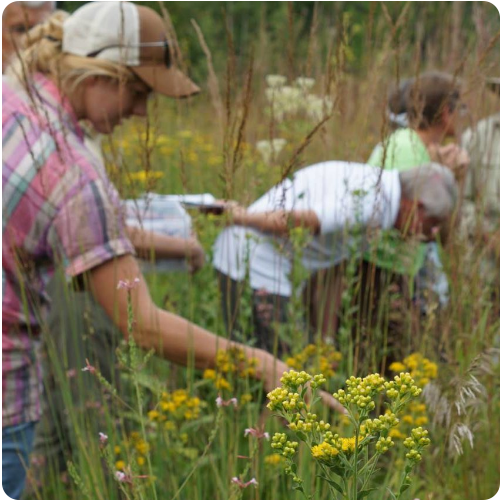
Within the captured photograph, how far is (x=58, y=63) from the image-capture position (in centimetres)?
193

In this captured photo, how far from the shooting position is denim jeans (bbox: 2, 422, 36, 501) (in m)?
1.92

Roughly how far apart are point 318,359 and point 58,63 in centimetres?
85

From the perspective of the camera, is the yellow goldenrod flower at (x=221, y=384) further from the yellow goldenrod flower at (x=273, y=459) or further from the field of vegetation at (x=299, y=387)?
the yellow goldenrod flower at (x=273, y=459)

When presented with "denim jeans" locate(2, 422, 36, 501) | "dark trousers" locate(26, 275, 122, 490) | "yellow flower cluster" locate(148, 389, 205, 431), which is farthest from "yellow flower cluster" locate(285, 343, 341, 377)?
"denim jeans" locate(2, 422, 36, 501)

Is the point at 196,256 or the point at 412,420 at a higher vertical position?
the point at 196,256

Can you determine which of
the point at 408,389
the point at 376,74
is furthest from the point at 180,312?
the point at 408,389

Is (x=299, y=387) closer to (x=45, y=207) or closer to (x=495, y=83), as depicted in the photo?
(x=45, y=207)

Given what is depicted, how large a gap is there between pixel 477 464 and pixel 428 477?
13 centimetres

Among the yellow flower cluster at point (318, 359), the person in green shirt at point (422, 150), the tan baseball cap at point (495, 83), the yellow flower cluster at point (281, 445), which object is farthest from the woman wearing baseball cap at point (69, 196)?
the tan baseball cap at point (495, 83)

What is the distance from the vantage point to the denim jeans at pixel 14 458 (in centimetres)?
192

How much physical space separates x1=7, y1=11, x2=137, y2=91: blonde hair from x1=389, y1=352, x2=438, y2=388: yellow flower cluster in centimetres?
88

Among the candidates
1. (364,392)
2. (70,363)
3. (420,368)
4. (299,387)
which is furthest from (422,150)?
(364,392)

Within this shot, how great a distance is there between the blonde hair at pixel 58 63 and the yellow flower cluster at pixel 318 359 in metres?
0.72

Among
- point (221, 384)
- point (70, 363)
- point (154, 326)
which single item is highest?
point (154, 326)
